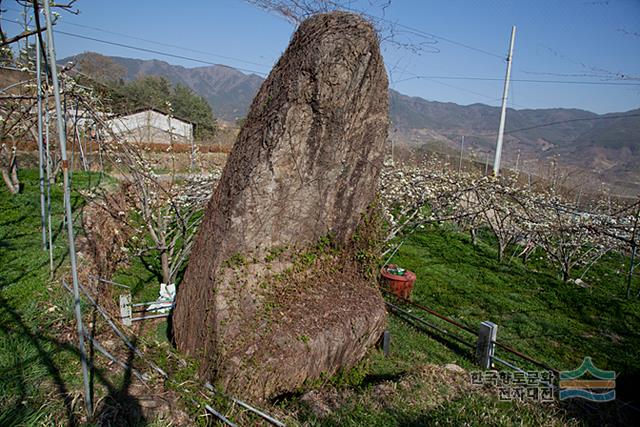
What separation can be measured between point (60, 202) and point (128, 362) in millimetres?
5416

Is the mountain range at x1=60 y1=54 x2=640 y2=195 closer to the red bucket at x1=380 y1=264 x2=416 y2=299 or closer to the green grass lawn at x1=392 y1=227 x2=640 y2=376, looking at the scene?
the green grass lawn at x1=392 y1=227 x2=640 y2=376

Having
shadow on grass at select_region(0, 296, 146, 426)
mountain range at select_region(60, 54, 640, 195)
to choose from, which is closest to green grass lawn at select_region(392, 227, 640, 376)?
shadow on grass at select_region(0, 296, 146, 426)

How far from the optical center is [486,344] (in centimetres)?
457

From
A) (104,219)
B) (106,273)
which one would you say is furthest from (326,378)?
(104,219)

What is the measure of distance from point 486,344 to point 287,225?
116 inches

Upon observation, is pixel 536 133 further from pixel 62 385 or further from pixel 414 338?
pixel 62 385

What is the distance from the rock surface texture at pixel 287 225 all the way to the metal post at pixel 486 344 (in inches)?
61.2

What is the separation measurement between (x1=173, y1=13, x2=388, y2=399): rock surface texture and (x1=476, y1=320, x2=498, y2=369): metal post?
1553 millimetres

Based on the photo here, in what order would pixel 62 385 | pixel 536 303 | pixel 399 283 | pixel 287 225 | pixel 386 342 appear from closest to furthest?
pixel 62 385 → pixel 287 225 → pixel 386 342 → pixel 399 283 → pixel 536 303

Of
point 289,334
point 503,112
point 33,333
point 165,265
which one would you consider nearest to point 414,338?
point 289,334

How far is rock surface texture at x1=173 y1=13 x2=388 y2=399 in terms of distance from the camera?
3.50 metres

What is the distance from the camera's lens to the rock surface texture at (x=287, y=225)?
11.5ft

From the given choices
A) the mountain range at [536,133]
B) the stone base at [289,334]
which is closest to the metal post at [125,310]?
the stone base at [289,334]

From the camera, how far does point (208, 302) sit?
358 centimetres
